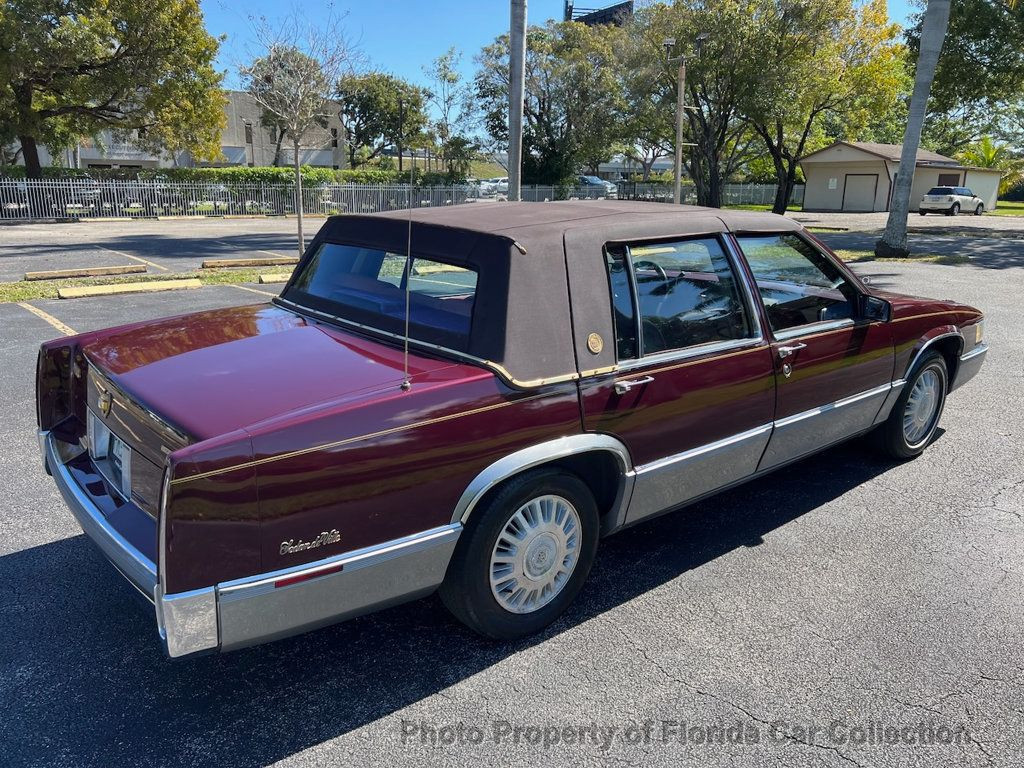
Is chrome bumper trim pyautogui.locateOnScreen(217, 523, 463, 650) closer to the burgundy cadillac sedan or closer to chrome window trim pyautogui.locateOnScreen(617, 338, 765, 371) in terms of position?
the burgundy cadillac sedan

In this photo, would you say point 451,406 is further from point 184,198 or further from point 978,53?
point 184,198

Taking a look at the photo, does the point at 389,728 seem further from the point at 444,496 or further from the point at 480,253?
the point at 480,253

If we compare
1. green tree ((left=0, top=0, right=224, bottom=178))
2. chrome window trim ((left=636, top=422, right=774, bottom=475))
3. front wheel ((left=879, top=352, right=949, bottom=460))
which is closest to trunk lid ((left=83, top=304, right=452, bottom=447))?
chrome window trim ((left=636, top=422, right=774, bottom=475))

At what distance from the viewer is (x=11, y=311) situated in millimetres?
9414

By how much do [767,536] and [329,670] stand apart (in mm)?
2362

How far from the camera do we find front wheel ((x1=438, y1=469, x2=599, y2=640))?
9.14 ft

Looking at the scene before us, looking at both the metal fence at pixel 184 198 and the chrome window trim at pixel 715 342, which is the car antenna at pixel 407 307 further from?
the metal fence at pixel 184 198

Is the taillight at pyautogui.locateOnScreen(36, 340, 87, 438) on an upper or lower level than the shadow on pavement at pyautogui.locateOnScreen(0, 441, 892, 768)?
upper

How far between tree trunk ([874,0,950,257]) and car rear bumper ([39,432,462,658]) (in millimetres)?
16714

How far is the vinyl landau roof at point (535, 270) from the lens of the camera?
2.86 metres

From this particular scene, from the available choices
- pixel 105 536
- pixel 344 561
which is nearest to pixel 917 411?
pixel 344 561

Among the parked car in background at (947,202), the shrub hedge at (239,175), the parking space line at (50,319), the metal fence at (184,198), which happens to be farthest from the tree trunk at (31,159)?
the parked car in background at (947,202)

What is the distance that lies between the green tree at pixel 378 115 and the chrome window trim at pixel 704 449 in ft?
146

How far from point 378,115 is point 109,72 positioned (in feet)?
104
